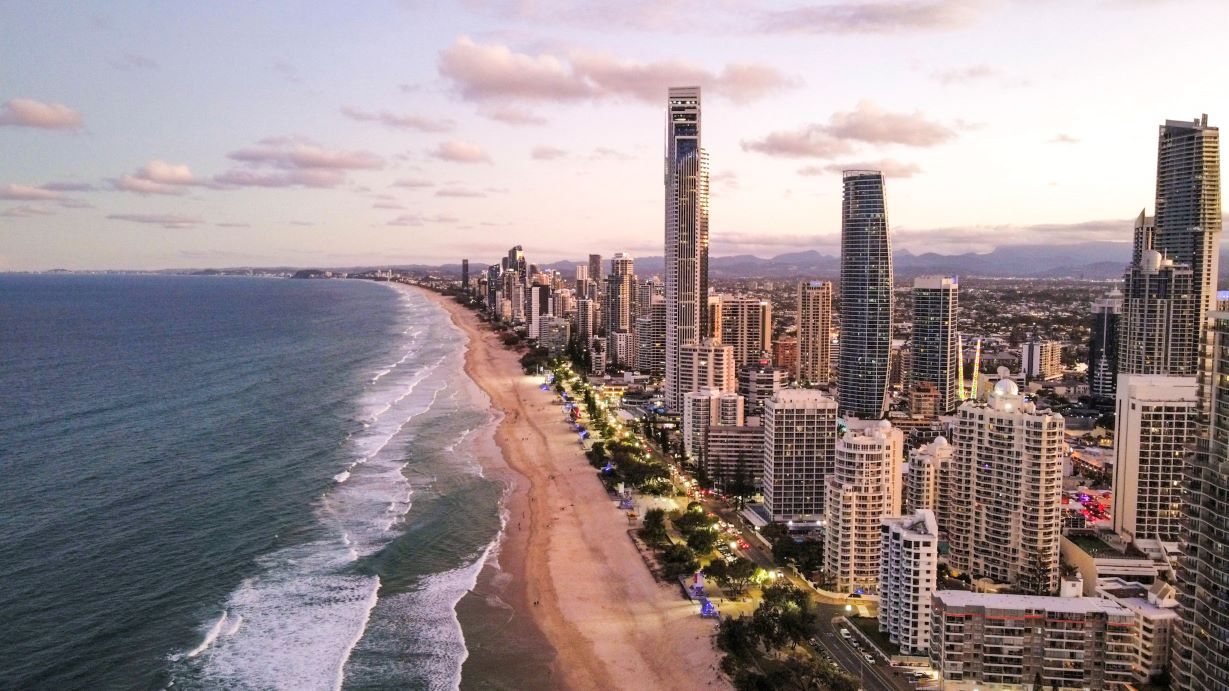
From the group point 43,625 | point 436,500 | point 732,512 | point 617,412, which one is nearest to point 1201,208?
point 617,412

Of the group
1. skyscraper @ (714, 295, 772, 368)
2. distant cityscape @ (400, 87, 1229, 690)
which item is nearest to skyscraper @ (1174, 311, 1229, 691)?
distant cityscape @ (400, 87, 1229, 690)

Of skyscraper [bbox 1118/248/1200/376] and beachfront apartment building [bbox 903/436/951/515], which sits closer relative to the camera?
beachfront apartment building [bbox 903/436/951/515]

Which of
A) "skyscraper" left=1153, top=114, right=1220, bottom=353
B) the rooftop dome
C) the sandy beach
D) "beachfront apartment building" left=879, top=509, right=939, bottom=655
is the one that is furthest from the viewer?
"skyscraper" left=1153, top=114, right=1220, bottom=353

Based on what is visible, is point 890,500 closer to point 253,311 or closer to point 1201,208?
point 1201,208

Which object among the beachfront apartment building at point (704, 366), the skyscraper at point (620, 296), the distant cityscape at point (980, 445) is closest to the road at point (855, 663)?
the distant cityscape at point (980, 445)

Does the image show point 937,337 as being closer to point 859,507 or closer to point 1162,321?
point 1162,321

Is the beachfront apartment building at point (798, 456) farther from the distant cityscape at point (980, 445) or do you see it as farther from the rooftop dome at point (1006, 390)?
the rooftop dome at point (1006, 390)

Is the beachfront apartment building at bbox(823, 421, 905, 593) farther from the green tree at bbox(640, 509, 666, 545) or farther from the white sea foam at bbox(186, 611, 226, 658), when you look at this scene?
the white sea foam at bbox(186, 611, 226, 658)
